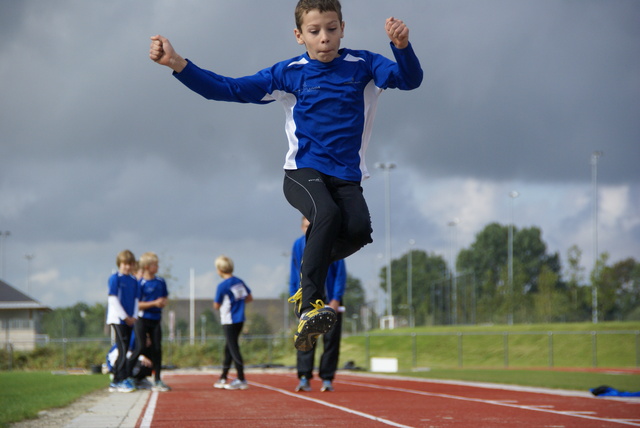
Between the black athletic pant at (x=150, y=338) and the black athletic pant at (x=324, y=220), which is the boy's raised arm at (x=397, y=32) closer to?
the black athletic pant at (x=324, y=220)

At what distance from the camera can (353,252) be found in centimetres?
541

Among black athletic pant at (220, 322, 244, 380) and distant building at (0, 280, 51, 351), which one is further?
distant building at (0, 280, 51, 351)

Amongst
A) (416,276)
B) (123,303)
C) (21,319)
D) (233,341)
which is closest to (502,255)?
(416,276)

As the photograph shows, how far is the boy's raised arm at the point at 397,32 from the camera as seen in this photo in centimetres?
500

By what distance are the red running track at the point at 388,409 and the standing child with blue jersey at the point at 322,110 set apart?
7.60ft

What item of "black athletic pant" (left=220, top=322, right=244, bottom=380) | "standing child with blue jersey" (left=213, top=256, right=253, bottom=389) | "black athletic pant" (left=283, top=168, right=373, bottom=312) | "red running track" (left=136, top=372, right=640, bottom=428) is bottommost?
"red running track" (left=136, top=372, right=640, bottom=428)

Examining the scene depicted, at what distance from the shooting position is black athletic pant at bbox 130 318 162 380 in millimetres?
12531

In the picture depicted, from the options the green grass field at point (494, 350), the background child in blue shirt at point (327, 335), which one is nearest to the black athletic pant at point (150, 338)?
the background child in blue shirt at point (327, 335)

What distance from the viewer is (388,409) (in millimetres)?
8727

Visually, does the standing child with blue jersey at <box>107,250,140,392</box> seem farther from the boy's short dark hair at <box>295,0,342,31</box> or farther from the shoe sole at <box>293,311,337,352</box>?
the boy's short dark hair at <box>295,0,342,31</box>

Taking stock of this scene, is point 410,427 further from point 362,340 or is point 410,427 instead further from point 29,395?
point 362,340

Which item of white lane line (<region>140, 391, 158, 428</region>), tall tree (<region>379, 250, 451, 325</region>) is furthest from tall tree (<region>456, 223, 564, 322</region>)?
white lane line (<region>140, 391, 158, 428</region>)

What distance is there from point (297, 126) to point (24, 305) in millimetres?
63990

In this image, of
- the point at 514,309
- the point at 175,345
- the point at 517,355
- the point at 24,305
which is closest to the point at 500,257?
the point at 514,309
